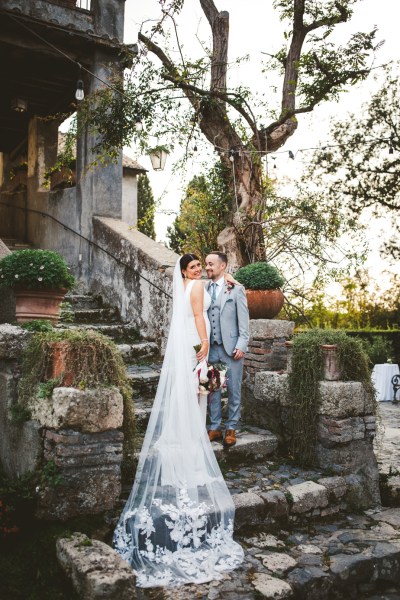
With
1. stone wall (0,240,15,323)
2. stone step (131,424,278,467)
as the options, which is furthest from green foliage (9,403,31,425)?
stone wall (0,240,15,323)

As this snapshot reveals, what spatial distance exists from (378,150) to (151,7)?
11.1 m

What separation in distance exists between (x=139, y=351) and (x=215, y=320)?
154 centimetres

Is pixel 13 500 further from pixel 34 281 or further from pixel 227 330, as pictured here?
pixel 227 330

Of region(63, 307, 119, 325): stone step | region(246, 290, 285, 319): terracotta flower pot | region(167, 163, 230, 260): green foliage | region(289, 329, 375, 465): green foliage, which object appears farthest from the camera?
region(167, 163, 230, 260): green foliage

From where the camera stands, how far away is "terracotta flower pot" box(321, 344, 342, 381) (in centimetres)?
523

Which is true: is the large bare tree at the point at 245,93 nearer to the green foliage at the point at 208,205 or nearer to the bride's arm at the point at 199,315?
the green foliage at the point at 208,205

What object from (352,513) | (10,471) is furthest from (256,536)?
(10,471)

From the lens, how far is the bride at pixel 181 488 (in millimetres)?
3514

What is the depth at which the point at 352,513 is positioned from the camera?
4863mm

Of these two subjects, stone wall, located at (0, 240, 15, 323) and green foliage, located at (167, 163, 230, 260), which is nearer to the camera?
stone wall, located at (0, 240, 15, 323)

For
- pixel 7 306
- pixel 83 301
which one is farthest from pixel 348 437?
pixel 83 301

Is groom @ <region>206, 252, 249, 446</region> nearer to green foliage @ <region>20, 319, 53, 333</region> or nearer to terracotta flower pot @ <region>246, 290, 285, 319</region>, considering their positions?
terracotta flower pot @ <region>246, 290, 285, 319</region>

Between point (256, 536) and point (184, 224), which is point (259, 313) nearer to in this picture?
point (256, 536)

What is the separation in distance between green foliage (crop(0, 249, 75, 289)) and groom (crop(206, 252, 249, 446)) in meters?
1.43
